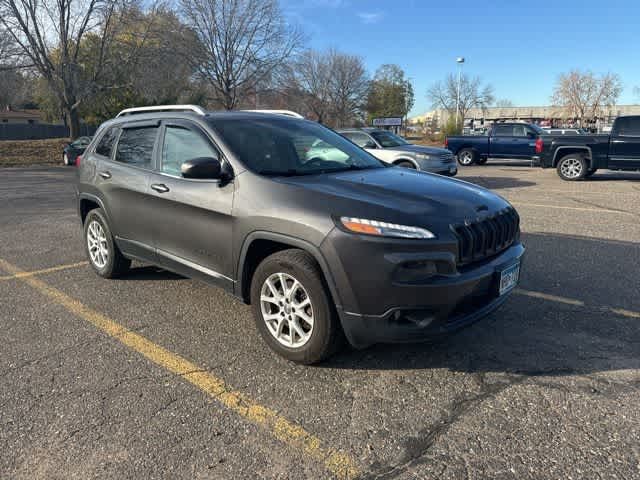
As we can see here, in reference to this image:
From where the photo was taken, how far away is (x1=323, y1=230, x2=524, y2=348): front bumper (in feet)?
9.12

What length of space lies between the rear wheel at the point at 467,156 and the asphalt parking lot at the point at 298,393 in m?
16.6

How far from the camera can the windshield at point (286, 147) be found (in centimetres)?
366

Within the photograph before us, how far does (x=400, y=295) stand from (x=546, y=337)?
160cm

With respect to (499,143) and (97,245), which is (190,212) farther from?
(499,143)

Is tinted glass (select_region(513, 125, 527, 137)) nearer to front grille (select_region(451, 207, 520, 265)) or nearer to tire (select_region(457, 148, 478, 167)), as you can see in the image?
tire (select_region(457, 148, 478, 167))

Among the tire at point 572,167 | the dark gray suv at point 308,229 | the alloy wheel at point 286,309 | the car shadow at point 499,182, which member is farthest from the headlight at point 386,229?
the tire at point 572,167

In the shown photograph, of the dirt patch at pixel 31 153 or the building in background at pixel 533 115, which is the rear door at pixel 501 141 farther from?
the building in background at pixel 533 115

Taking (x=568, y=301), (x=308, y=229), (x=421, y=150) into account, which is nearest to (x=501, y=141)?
(x=421, y=150)

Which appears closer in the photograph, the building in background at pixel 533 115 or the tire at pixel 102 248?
the tire at pixel 102 248

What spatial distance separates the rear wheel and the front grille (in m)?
18.1

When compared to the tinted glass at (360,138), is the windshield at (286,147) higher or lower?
lower

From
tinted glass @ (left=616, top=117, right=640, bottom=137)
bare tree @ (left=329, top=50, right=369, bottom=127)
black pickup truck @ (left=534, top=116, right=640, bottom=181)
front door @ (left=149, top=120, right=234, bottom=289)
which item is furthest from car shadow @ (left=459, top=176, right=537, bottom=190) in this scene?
bare tree @ (left=329, top=50, right=369, bottom=127)

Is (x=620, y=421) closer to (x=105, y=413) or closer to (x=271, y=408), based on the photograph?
(x=271, y=408)

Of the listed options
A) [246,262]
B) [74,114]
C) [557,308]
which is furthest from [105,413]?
[74,114]
